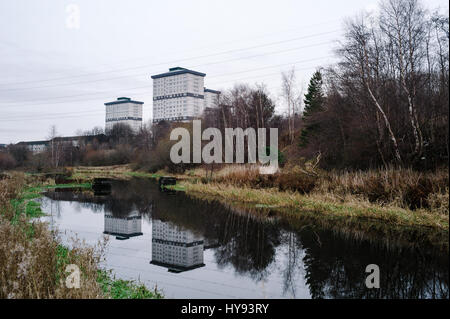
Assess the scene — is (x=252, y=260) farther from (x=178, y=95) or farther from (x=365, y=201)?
(x=178, y=95)

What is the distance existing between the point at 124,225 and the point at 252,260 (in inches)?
225

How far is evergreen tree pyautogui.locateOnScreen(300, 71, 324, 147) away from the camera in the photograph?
1136 inches

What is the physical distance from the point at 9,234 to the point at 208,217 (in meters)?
6.96

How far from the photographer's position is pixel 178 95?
4156 inches

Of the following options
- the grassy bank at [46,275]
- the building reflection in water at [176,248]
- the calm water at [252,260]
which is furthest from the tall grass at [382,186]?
the grassy bank at [46,275]

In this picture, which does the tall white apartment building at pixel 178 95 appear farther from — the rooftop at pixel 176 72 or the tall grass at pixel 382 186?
the tall grass at pixel 382 186

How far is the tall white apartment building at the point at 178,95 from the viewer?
102750mm

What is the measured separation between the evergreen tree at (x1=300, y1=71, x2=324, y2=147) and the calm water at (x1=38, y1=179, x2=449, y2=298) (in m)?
19.2

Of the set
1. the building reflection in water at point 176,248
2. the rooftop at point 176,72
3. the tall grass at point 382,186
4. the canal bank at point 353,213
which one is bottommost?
the building reflection in water at point 176,248

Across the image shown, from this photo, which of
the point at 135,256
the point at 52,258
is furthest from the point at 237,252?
the point at 52,258

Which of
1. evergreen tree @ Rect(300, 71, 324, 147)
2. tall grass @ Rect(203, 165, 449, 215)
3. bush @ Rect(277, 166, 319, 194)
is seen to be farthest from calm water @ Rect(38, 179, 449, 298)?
evergreen tree @ Rect(300, 71, 324, 147)

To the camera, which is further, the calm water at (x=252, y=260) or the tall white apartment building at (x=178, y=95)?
the tall white apartment building at (x=178, y=95)

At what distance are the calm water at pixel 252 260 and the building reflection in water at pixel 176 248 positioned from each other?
22 millimetres

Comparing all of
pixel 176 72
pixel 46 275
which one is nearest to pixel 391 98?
pixel 46 275
